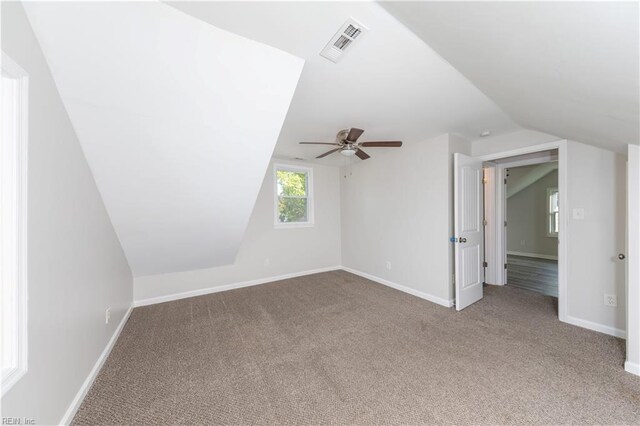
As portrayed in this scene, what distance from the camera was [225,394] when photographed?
5.38 ft

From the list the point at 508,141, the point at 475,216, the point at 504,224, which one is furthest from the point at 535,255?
the point at 508,141

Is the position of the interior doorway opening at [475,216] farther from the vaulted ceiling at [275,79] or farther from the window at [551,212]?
the window at [551,212]

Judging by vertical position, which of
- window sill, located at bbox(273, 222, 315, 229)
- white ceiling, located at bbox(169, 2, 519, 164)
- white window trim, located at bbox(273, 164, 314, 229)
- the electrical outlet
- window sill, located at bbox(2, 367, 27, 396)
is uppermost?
white ceiling, located at bbox(169, 2, 519, 164)

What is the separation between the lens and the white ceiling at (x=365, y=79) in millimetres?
1234

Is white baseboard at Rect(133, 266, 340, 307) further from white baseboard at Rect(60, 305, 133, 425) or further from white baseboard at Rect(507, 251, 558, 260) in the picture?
white baseboard at Rect(507, 251, 558, 260)

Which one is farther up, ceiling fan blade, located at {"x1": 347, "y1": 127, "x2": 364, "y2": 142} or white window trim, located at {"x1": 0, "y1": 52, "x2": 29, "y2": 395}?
ceiling fan blade, located at {"x1": 347, "y1": 127, "x2": 364, "y2": 142}

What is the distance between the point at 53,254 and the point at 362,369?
222 centimetres

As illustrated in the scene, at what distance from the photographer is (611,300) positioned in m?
2.35

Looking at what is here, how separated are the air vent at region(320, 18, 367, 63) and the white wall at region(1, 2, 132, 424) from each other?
1542mm

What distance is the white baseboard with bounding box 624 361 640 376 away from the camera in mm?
1773

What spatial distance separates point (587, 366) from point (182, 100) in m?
3.76

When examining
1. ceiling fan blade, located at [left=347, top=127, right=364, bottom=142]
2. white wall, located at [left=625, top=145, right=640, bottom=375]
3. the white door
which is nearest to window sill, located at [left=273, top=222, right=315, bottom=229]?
ceiling fan blade, located at [left=347, top=127, right=364, bottom=142]

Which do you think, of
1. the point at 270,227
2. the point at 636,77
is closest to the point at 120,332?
the point at 270,227

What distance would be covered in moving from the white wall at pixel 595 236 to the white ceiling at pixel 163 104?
3.18m
